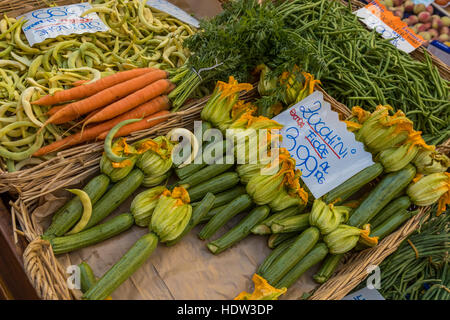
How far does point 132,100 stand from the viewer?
222 cm

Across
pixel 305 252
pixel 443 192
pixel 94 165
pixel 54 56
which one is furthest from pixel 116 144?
pixel 443 192

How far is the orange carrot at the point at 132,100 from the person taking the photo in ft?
7.04

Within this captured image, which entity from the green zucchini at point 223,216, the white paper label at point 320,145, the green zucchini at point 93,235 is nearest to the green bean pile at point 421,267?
the white paper label at point 320,145

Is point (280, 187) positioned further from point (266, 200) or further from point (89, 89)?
point (89, 89)

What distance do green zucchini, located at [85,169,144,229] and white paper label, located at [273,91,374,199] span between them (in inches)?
32.1

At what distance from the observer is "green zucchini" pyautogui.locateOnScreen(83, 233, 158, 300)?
1675mm

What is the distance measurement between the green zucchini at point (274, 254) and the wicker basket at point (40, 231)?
25 centimetres

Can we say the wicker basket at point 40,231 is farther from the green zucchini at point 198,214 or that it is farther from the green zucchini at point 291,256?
the green zucchini at point 198,214

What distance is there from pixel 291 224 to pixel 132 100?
109 centimetres

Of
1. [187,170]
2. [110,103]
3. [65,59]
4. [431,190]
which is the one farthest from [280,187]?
[65,59]

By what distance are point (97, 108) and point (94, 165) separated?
1.15ft

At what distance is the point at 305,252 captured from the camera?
6.27 feet

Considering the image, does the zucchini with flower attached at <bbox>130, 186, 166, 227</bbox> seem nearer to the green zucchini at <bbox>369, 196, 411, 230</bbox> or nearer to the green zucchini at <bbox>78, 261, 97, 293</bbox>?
the green zucchini at <bbox>78, 261, 97, 293</bbox>
